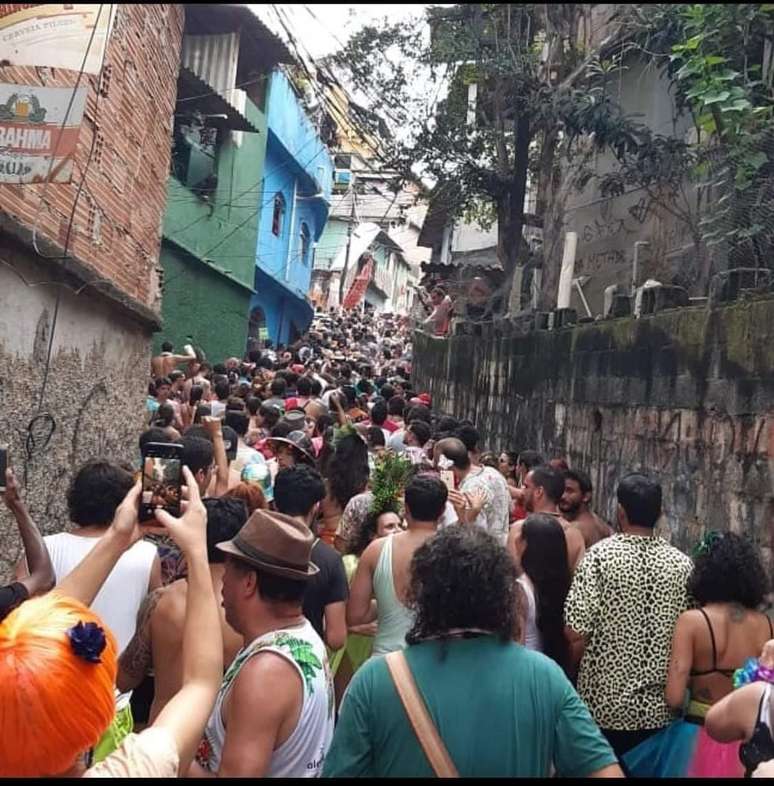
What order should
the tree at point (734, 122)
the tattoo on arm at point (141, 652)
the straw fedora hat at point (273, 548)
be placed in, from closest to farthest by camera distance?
the straw fedora hat at point (273, 548) → the tattoo on arm at point (141, 652) → the tree at point (734, 122)

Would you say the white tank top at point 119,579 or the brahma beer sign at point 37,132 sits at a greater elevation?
the brahma beer sign at point 37,132

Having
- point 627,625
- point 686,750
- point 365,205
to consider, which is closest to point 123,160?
point 627,625

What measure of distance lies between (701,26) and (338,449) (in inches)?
200

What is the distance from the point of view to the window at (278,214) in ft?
88.2

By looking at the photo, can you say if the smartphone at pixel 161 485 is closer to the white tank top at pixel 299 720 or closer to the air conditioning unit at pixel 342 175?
the white tank top at pixel 299 720

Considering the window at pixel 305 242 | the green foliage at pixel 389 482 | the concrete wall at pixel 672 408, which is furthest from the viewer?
the window at pixel 305 242

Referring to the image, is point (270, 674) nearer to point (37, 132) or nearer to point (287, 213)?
point (37, 132)

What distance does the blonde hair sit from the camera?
5.94ft

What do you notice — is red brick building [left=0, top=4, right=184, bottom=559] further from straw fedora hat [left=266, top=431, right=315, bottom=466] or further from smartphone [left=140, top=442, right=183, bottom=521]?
smartphone [left=140, top=442, right=183, bottom=521]

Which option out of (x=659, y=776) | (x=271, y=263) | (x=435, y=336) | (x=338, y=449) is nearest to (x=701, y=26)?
(x=338, y=449)

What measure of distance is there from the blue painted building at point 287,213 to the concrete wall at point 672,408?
1376 centimetres

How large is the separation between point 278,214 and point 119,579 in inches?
960

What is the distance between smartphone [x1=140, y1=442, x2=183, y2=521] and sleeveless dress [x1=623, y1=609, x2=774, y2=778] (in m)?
2.25

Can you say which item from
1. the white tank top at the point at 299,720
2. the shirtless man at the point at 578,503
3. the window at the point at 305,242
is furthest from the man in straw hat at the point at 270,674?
the window at the point at 305,242
